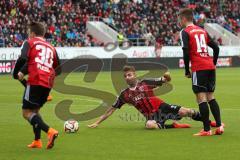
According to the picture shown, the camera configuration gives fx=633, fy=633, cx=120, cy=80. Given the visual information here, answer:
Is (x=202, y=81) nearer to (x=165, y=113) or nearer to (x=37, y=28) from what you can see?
(x=165, y=113)

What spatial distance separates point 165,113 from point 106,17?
120 feet

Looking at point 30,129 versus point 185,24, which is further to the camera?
point 30,129

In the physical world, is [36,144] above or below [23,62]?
below

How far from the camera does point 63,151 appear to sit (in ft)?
32.9

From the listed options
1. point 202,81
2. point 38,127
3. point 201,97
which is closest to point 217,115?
point 201,97

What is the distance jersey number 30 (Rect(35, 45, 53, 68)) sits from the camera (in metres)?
10.4

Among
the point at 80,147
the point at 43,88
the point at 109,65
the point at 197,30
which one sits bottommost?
the point at 109,65

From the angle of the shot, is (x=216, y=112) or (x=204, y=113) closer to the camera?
(x=204, y=113)

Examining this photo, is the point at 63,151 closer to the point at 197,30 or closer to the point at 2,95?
the point at 197,30

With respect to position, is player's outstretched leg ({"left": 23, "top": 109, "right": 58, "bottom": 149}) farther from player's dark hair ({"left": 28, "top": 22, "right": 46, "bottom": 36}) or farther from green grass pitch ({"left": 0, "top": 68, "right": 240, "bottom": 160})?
player's dark hair ({"left": 28, "top": 22, "right": 46, "bottom": 36})

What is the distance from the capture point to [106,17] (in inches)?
1934

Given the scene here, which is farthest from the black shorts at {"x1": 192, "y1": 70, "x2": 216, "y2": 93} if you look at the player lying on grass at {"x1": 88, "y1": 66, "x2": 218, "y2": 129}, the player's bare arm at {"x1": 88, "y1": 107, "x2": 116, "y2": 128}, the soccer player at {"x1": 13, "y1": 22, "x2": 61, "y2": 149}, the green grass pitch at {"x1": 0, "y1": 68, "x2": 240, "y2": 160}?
the soccer player at {"x1": 13, "y1": 22, "x2": 61, "y2": 149}

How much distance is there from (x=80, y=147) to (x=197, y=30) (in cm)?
318

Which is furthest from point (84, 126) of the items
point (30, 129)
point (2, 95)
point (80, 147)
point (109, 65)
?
point (109, 65)
